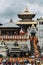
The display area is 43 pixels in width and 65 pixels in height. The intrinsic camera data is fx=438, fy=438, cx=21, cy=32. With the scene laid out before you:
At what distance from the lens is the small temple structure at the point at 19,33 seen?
172 feet

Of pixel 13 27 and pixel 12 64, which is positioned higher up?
pixel 13 27

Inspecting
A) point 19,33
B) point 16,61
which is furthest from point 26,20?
point 16,61

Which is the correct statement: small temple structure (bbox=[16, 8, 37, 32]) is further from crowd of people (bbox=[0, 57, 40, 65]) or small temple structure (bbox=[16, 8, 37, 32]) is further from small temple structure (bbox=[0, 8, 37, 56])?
crowd of people (bbox=[0, 57, 40, 65])

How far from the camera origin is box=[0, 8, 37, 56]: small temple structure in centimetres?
5247

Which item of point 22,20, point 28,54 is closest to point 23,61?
point 28,54

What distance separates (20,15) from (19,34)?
6350 millimetres

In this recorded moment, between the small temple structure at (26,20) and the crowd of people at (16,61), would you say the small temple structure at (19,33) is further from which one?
the crowd of people at (16,61)

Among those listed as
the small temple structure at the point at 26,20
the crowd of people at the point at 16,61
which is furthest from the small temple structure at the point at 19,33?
the crowd of people at the point at 16,61

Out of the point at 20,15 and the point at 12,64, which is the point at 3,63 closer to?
the point at 12,64

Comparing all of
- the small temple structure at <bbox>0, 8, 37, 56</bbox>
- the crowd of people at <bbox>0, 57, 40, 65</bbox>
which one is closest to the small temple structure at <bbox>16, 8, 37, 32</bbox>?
the small temple structure at <bbox>0, 8, 37, 56</bbox>

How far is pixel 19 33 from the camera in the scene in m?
57.3

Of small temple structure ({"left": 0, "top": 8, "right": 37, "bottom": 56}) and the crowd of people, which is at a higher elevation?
small temple structure ({"left": 0, "top": 8, "right": 37, "bottom": 56})

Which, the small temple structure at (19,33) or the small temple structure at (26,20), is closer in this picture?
the small temple structure at (19,33)

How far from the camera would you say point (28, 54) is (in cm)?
5197
